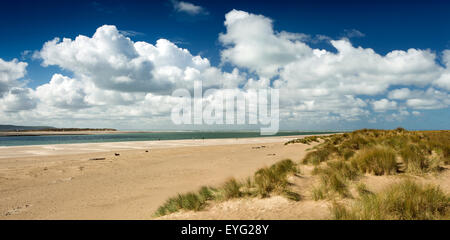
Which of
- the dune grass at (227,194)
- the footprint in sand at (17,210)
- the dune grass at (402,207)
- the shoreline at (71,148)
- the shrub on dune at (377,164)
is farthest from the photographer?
the shoreline at (71,148)

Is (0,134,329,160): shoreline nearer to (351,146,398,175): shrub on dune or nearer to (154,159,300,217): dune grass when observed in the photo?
(154,159,300,217): dune grass

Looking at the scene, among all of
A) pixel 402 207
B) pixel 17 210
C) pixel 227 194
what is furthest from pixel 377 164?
pixel 17 210

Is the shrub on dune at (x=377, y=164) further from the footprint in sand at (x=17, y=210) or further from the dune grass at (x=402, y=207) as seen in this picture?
the footprint in sand at (x=17, y=210)

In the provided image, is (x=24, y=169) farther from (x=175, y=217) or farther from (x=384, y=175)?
(x=384, y=175)

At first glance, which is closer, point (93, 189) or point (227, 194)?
point (227, 194)

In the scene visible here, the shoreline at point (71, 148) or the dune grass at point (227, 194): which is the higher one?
the dune grass at point (227, 194)

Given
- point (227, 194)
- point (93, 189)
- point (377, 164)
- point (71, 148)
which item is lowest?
point (71, 148)

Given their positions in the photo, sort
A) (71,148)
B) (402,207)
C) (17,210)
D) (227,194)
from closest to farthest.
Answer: (402,207) → (227,194) → (17,210) → (71,148)

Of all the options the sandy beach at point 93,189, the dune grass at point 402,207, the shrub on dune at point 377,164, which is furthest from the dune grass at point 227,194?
the shrub on dune at point 377,164

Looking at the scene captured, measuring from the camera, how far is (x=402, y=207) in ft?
13.8

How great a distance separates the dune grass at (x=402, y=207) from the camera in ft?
13.2

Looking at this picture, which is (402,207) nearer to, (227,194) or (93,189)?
(227,194)

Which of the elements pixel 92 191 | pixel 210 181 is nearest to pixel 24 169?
pixel 92 191

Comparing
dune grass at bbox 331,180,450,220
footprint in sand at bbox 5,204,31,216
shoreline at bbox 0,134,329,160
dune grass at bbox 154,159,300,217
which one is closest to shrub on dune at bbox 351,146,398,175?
dune grass at bbox 331,180,450,220
